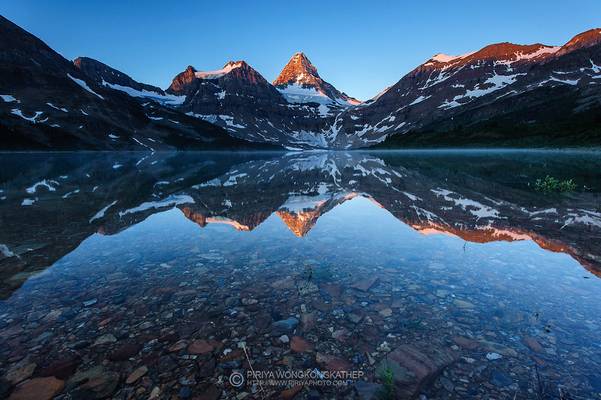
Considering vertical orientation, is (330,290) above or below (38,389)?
below

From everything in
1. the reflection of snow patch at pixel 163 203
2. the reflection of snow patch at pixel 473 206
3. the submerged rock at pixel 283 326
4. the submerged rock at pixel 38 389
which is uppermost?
the reflection of snow patch at pixel 163 203

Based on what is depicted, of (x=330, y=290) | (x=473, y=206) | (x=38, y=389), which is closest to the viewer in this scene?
(x=38, y=389)

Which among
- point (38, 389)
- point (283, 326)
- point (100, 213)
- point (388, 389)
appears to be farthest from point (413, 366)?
point (100, 213)

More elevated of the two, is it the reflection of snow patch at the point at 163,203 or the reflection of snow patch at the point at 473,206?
the reflection of snow patch at the point at 163,203

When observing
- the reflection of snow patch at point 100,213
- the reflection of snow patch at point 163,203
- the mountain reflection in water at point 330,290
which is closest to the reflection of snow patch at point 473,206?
the mountain reflection in water at point 330,290

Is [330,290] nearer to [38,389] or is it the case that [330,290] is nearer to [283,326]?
[283,326]

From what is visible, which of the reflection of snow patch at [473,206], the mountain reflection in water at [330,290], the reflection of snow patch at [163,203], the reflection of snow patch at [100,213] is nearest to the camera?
the mountain reflection in water at [330,290]

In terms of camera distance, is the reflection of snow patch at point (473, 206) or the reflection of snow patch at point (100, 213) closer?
the reflection of snow patch at point (100, 213)

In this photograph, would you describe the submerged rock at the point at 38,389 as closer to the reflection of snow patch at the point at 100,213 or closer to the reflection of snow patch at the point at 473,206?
the reflection of snow patch at the point at 100,213

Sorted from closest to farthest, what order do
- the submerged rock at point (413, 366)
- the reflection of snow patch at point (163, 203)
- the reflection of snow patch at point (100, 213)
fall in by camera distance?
the submerged rock at point (413, 366) < the reflection of snow patch at point (100, 213) < the reflection of snow patch at point (163, 203)

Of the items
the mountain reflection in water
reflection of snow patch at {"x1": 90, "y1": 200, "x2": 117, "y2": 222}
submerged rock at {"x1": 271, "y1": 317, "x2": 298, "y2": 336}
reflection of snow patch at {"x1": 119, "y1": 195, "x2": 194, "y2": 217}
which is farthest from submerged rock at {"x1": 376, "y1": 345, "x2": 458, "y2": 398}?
reflection of snow patch at {"x1": 119, "y1": 195, "x2": 194, "y2": 217}

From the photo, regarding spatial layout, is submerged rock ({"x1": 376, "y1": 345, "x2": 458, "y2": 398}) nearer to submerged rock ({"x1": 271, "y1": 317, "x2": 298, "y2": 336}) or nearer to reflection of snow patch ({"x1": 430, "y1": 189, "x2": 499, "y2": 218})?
submerged rock ({"x1": 271, "y1": 317, "x2": 298, "y2": 336})

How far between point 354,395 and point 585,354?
14.0ft

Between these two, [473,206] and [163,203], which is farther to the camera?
[163,203]
